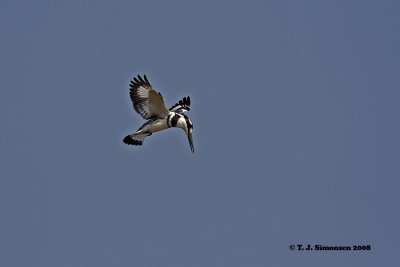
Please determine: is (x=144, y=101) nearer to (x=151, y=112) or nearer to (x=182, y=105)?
(x=151, y=112)

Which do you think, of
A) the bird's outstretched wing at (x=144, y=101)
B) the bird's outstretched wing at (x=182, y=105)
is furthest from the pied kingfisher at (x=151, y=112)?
the bird's outstretched wing at (x=182, y=105)

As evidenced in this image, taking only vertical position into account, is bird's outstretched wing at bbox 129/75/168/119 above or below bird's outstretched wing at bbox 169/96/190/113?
below

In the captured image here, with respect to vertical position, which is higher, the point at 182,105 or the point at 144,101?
the point at 182,105

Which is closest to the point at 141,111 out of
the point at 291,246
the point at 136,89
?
the point at 136,89

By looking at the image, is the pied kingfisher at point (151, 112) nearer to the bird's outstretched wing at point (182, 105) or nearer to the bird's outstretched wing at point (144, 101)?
the bird's outstretched wing at point (144, 101)

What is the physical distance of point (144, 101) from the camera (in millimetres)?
18125

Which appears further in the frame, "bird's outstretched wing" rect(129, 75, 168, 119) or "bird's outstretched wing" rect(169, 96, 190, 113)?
"bird's outstretched wing" rect(169, 96, 190, 113)

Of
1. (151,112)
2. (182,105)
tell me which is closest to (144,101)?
(151,112)

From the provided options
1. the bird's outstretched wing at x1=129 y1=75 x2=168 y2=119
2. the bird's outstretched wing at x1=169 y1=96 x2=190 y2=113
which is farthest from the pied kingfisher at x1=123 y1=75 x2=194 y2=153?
the bird's outstretched wing at x1=169 y1=96 x2=190 y2=113

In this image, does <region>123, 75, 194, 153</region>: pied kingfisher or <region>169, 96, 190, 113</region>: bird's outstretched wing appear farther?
<region>169, 96, 190, 113</region>: bird's outstretched wing

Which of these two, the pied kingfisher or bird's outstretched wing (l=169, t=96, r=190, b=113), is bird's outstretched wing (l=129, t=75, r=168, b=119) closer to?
the pied kingfisher

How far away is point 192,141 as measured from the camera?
18.7 meters

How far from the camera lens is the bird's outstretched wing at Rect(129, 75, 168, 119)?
1798cm

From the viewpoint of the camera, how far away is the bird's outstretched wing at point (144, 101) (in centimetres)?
1798
